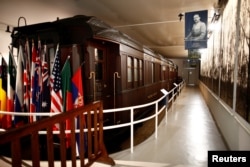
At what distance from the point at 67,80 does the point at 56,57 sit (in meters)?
0.46

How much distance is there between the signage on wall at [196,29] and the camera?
5715mm

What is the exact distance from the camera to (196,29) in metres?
5.90

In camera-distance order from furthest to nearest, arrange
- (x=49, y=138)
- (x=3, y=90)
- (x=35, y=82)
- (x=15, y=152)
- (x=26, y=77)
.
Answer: (x=3, y=90)
(x=26, y=77)
(x=35, y=82)
(x=49, y=138)
(x=15, y=152)

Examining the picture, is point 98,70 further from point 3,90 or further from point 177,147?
point 177,147

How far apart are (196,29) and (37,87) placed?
4.87 metres

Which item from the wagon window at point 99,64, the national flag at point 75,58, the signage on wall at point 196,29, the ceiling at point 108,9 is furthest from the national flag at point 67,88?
the signage on wall at point 196,29

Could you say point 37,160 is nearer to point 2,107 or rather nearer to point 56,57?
point 56,57

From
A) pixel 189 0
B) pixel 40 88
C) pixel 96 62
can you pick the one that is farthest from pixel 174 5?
pixel 40 88

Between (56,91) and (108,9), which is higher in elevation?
(108,9)

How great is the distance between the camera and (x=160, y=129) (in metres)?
5.16

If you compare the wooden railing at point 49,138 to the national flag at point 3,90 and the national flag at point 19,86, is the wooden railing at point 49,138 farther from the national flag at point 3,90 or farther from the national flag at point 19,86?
the national flag at point 3,90

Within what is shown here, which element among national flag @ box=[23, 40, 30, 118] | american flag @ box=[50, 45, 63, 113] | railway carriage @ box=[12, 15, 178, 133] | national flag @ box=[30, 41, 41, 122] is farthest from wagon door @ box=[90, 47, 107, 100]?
national flag @ box=[23, 40, 30, 118]

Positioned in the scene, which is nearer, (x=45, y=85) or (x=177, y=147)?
(x=45, y=85)

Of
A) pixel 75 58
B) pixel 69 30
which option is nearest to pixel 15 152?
pixel 75 58
